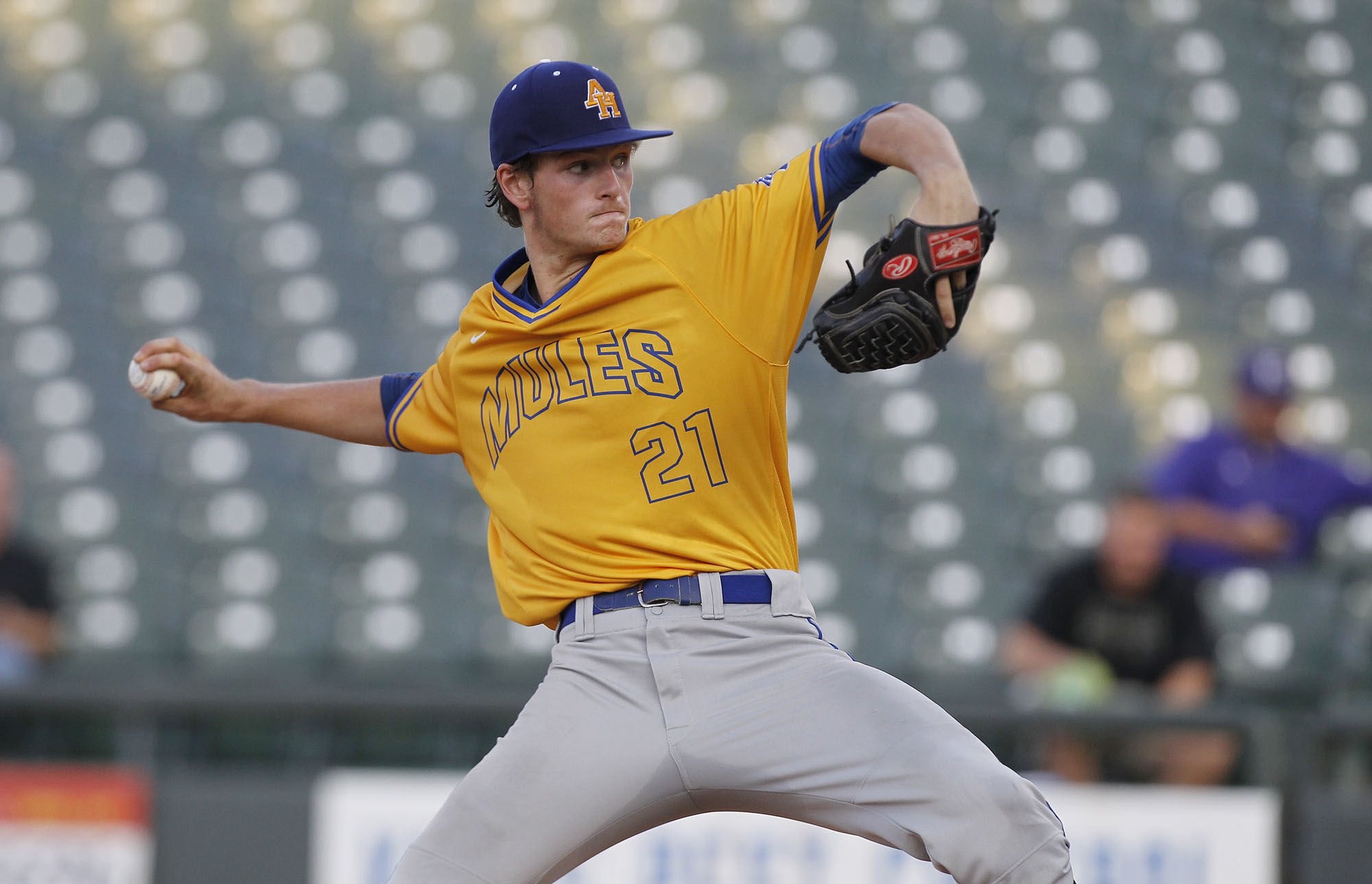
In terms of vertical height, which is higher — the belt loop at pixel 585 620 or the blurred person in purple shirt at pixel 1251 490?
the belt loop at pixel 585 620

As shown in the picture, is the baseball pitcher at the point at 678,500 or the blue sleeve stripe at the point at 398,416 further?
the blue sleeve stripe at the point at 398,416

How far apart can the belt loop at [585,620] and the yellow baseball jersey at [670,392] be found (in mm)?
18

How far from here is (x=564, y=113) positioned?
2.57 m

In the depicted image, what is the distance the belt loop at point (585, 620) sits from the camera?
8.41 ft

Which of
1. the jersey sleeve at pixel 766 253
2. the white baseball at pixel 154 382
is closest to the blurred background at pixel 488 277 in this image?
the white baseball at pixel 154 382

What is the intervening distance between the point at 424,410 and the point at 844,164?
0.99m

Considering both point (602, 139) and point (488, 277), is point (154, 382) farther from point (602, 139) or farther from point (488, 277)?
point (488, 277)

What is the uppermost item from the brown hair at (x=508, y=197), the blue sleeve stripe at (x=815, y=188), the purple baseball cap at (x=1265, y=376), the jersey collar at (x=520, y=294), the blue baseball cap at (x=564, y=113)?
the blue baseball cap at (x=564, y=113)

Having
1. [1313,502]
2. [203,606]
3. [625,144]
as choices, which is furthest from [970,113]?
[625,144]

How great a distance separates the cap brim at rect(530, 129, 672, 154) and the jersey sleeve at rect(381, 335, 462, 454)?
46cm

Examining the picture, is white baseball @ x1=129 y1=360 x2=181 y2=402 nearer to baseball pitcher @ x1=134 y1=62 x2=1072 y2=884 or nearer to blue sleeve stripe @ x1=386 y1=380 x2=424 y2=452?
baseball pitcher @ x1=134 y1=62 x2=1072 y2=884

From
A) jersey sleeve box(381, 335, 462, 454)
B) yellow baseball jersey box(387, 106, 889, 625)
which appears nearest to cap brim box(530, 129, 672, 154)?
yellow baseball jersey box(387, 106, 889, 625)

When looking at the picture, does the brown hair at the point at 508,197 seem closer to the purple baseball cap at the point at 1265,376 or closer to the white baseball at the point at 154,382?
the white baseball at the point at 154,382

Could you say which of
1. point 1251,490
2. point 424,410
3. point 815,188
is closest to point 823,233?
point 815,188
